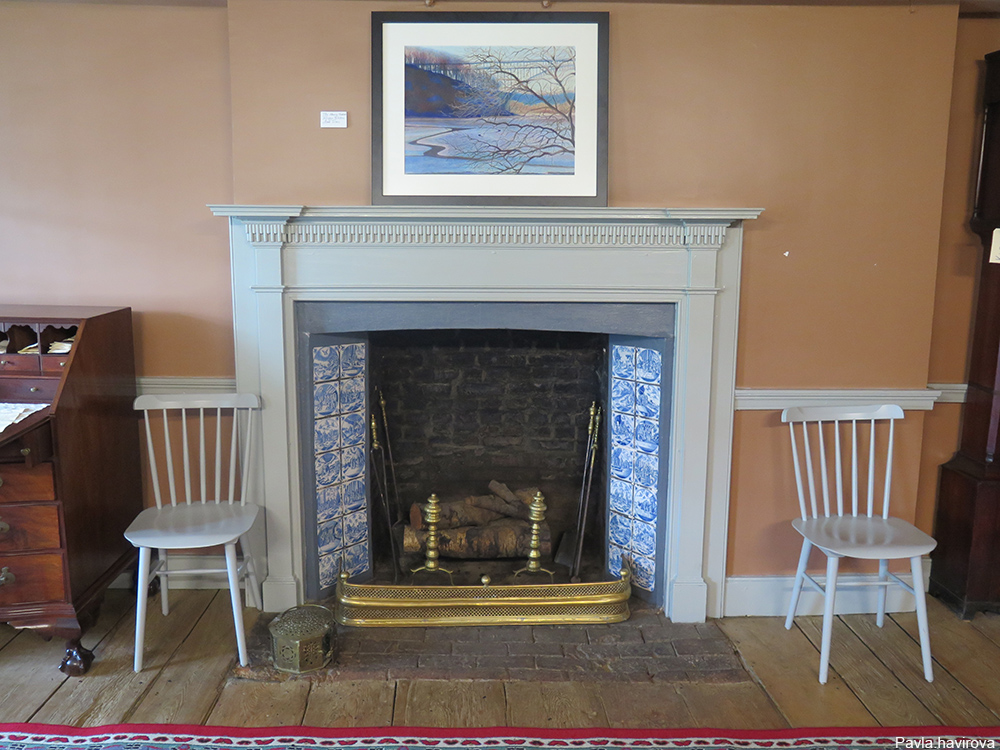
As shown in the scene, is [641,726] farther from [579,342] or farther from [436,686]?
[579,342]

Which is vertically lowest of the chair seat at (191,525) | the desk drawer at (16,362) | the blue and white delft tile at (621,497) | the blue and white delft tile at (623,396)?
the blue and white delft tile at (621,497)

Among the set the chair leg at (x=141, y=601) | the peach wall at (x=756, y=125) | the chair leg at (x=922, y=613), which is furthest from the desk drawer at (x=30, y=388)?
the chair leg at (x=922, y=613)

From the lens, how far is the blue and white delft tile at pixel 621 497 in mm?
3039

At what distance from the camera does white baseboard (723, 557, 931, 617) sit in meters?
2.94

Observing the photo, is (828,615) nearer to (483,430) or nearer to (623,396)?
(623,396)

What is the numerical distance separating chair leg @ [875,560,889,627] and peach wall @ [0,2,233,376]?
8.54 ft

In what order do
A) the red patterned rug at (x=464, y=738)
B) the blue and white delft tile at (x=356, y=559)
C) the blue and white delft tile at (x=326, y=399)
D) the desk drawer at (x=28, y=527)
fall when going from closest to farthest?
the red patterned rug at (x=464, y=738), the desk drawer at (x=28, y=527), the blue and white delft tile at (x=326, y=399), the blue and white delft tile at (x=356, y=559)

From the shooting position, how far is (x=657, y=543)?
2924 millimetres

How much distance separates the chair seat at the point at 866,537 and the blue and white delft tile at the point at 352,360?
1.75 meters

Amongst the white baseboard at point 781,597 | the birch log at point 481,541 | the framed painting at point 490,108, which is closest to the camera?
the framed painting at point 490,108

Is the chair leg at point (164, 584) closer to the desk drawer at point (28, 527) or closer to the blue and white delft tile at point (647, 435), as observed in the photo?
the desk drawer at point (28, 527)

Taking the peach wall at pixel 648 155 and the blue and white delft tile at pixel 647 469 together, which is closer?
the peach wall at pixel 648 155

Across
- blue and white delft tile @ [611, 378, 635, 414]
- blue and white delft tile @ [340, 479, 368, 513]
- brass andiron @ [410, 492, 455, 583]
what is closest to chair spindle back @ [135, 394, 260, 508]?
blue and white delft tile @ [340, 479, 368, 513]

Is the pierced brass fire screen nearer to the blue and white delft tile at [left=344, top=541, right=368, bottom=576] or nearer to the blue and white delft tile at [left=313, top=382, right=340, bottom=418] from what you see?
the blue and white delft tile at [left=344, top=541, right=368, bottom=576]
